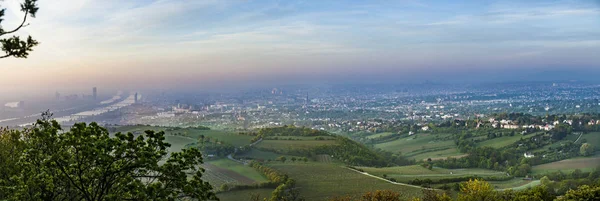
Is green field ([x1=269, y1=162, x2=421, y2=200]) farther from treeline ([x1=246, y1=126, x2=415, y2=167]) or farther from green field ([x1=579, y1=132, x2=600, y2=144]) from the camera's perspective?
green field ([x1=579, y1=132, x2=600, y2=144])

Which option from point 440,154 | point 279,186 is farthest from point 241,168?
point 440,154

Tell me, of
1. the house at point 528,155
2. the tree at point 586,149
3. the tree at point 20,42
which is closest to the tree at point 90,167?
the tree at point 20,42

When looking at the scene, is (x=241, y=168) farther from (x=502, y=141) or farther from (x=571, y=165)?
(x=502, y=141)

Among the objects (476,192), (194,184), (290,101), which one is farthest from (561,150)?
(290,101)

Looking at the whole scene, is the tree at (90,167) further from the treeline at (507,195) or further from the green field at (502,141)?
the green field at (502,141)

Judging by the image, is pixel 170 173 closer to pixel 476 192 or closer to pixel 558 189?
pixel 476 192

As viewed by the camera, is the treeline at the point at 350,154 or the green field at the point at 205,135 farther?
the green field at the point at 205,135
